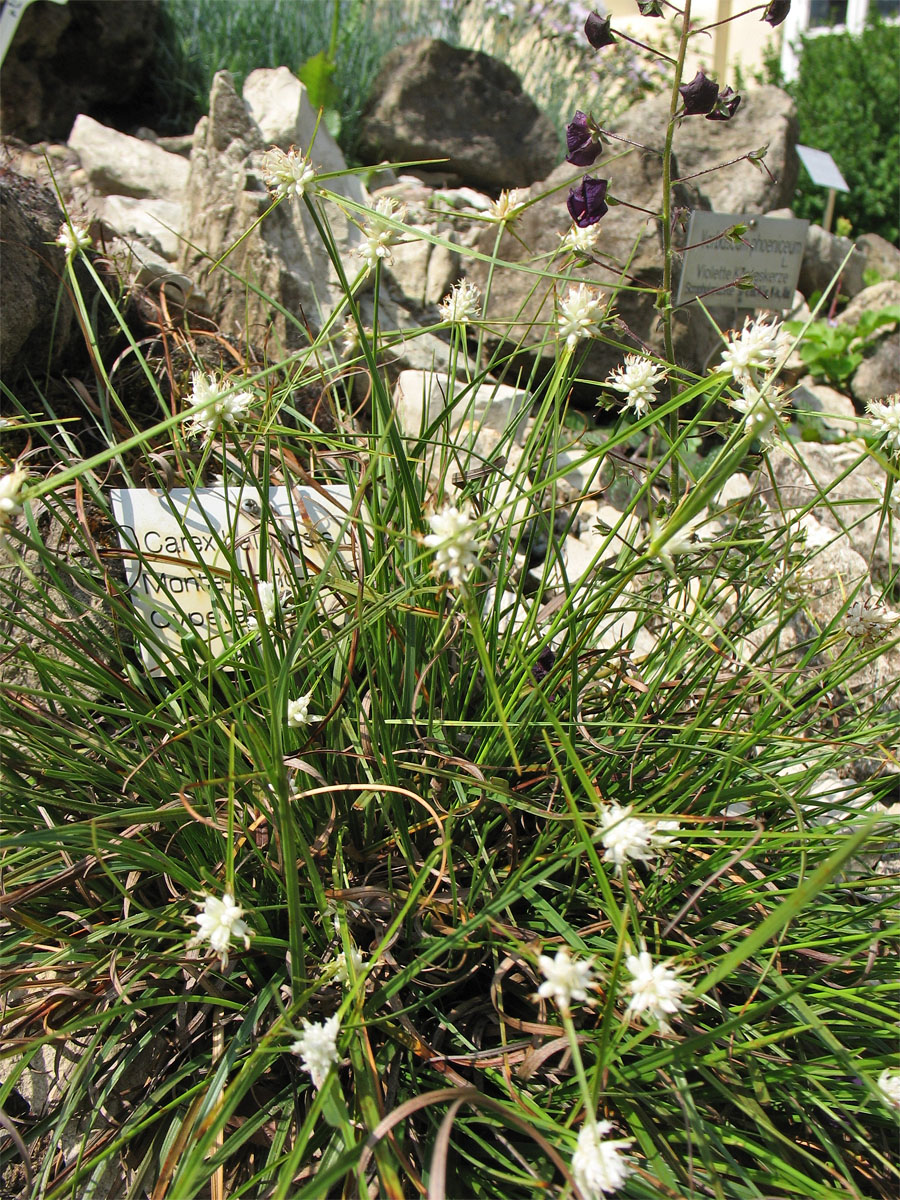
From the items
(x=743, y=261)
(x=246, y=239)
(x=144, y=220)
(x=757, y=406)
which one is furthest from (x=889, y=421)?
(x=144, y=220)

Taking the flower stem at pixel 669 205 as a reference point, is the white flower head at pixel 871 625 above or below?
below

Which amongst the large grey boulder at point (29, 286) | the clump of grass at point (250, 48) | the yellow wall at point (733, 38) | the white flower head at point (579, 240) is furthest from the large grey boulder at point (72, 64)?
the yellow wall at point (733, 38)

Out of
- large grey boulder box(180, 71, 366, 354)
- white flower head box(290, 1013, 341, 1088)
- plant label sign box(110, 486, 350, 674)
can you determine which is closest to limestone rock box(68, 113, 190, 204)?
large grey boulder box(180, 71, 366, 354)

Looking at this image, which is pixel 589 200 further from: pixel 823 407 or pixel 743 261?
pixel 823 407

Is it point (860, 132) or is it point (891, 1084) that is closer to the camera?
point (891, 1084)

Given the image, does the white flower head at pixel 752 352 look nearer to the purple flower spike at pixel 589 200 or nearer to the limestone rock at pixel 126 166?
the purple flower spike at pixel 589 200

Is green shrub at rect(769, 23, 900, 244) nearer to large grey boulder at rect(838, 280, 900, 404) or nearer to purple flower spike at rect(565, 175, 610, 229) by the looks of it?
large grey boulder at rect(838, 280, 900, 404)
